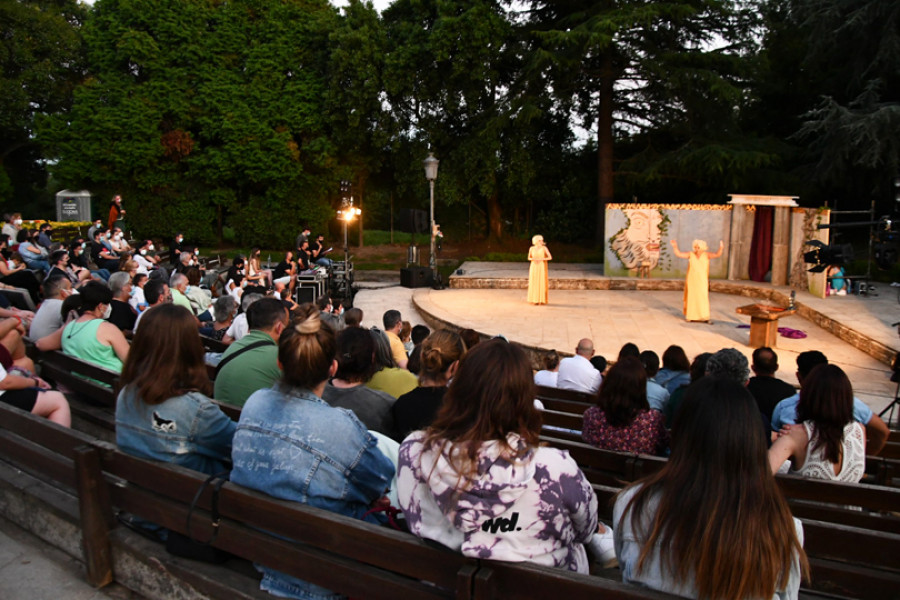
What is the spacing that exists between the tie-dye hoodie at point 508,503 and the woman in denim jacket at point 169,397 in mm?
1244

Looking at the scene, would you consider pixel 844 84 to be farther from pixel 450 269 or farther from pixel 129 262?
pixel 129 262

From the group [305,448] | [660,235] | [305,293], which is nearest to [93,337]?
[305,448]

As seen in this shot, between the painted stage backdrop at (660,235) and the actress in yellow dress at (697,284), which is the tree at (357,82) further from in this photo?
the actress in yellow dress at (697,284)

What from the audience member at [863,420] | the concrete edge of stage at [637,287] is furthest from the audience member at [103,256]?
the audience member at [863,420]

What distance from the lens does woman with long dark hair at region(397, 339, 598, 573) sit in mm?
2053

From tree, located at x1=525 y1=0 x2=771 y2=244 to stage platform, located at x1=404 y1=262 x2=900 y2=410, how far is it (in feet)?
16.7

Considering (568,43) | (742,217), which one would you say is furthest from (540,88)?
(742,217)

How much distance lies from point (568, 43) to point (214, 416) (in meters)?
20.2

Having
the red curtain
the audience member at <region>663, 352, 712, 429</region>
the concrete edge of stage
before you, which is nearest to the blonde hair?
the audience member at <region>663, 352, 712, 429</region>

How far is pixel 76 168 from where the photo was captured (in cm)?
2333

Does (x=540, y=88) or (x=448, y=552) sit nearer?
(x=448, y=552)

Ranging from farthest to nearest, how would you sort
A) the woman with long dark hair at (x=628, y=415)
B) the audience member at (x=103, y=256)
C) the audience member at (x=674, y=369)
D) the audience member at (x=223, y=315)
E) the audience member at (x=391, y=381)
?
the audience member at (x=103, y=256), the audience member at (x=223, y=315), the audience member at (x=674, y=369), the audience member at (x=391, y=381), the woman with long dark hair at (x=628, y=415)

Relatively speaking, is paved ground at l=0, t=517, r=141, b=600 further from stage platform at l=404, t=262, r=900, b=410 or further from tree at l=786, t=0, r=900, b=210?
tree at l=786, t=0, r=900, b=210

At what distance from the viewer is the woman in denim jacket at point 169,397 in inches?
114
